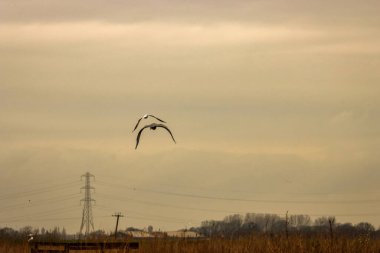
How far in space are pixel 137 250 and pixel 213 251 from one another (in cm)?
198

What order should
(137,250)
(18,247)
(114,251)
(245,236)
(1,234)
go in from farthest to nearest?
(1,234), (18,247), (245,236), (137,250), (114,251)

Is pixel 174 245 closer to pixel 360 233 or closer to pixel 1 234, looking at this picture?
pixel 360 233

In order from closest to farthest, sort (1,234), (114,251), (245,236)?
(114,251) → (245,236) → (1,234)

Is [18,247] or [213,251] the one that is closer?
[213,251]

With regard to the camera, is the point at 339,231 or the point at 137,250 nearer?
the point at 137,250

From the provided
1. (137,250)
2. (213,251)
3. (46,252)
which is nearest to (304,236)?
(213,251)

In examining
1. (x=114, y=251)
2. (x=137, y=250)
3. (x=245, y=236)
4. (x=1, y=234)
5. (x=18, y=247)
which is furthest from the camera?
(x=1, y=234)

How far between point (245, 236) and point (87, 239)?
4.05 metres

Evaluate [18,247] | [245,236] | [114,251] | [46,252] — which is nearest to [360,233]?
[245,236]

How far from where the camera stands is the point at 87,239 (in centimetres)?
2041

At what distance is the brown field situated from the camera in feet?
63.2

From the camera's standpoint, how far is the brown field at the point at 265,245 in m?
19.2

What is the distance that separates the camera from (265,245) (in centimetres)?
1989

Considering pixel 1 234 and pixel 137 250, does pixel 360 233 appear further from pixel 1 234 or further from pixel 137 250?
pixel 1 234
